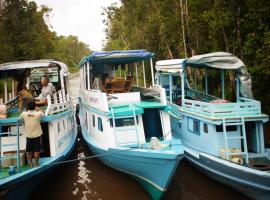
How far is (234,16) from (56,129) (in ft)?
29.8

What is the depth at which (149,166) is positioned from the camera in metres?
7.86

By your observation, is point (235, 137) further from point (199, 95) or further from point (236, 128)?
point (199, 95)

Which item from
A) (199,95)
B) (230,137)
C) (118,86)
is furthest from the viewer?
(199,95)

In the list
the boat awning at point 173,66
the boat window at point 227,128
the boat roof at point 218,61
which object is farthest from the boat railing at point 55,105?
the boat window at point 227,128

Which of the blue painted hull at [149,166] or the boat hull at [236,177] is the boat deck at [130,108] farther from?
the boat hull at [236,177]

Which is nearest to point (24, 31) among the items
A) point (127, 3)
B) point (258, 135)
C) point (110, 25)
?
point (127, 3)

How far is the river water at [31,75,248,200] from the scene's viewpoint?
8.60 meters

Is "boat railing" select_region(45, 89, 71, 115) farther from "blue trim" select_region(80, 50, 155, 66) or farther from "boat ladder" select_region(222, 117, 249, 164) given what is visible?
"boat ladder" select_region(222, 117, 249, 164)

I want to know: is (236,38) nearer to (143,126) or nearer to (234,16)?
A: (234,16)

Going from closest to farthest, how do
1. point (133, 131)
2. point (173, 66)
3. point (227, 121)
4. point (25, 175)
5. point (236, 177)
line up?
1. point (25, 175)
2. point (236, 177)
3. point (227, 121)
4. point (133, 131)
5. point (173, 66)

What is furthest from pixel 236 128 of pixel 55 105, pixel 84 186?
pixel 55 105

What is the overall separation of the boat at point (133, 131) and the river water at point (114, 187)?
1.63 ft

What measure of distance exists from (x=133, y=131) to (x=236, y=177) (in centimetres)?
305

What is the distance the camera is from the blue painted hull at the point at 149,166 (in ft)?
24.1
